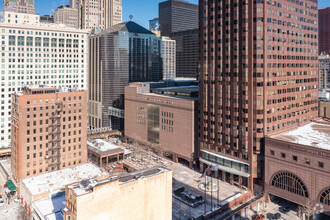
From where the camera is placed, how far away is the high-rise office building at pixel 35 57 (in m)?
143

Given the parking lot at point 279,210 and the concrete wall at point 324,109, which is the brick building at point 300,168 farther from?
the concrete wall at point 324,109

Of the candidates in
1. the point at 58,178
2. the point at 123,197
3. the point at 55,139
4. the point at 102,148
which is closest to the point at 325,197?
the point at 123,197

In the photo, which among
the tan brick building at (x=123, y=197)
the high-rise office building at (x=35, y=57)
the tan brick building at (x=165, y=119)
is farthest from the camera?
the high-rise office building at (x=35, y=57)

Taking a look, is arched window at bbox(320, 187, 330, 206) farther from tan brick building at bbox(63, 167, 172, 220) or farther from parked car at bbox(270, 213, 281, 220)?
tan brick building at bbox(63, 167, 172, 220)

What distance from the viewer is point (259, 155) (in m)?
103

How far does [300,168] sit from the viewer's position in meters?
88.5

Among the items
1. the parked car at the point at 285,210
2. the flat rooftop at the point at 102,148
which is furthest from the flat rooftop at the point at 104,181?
the flat rooftop at the point at 102,148

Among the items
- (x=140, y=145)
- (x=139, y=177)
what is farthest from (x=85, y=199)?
(x=140, y=145)

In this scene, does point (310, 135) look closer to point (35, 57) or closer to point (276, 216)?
Answer: point (276, 216)

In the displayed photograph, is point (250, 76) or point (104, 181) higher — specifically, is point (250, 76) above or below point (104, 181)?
above

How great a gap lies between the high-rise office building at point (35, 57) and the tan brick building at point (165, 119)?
109 feet

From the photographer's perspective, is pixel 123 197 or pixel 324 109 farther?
pixel 324 109

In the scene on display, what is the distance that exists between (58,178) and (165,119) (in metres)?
57.4

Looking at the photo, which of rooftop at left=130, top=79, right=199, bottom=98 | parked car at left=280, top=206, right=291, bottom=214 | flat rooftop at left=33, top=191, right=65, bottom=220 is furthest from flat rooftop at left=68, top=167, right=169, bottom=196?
rooftop at left=130, top=79, right=199, bottom=98
